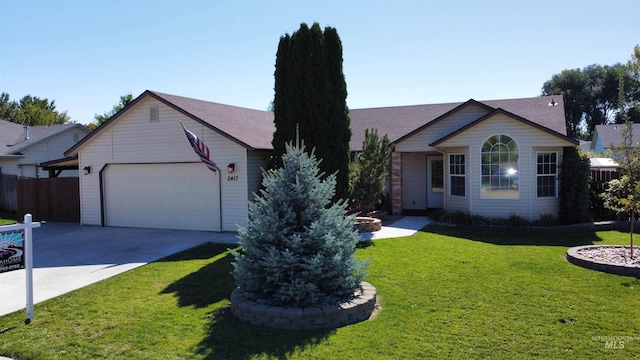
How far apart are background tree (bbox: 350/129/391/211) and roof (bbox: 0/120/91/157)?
18.8 meters

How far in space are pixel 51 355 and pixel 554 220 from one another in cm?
1344

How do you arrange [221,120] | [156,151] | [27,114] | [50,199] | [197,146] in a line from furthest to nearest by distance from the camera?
[27,114], [50,199], [156,151], [221,120], [197,146]

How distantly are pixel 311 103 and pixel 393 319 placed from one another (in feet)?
26.2

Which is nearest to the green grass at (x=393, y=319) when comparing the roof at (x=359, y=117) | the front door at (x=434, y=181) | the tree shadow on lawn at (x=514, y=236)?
the tree shadow on lawn at (x=514, y=236)

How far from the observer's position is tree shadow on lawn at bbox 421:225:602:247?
467 inches

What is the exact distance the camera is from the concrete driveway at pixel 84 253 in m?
8.45

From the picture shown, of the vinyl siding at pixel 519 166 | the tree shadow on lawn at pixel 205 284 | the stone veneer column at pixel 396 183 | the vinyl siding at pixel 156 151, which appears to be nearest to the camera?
the tree shadow on lawn at pixel 205 284

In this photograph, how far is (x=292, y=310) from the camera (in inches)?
245

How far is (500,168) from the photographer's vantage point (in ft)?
47.6

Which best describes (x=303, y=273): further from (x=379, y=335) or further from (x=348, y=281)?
(x=379, y=335)

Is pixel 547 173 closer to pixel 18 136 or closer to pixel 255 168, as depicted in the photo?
pixel 255 168

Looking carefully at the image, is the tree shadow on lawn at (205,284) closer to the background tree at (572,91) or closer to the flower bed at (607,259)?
the flower bed at (607,259)

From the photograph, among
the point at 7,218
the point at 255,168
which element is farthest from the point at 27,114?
the point at 255,168

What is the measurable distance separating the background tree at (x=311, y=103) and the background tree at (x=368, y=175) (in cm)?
87
